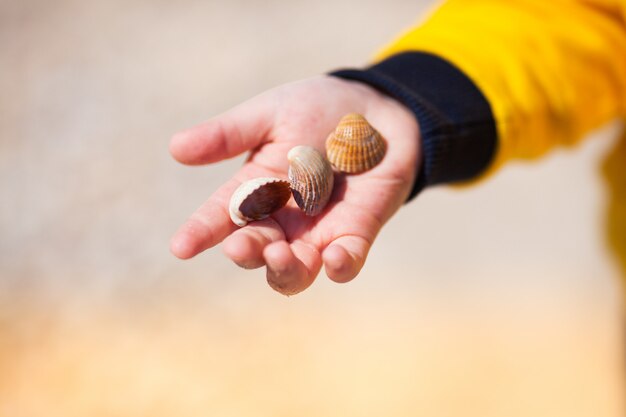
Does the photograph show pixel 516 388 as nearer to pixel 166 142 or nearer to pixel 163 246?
pixel 163 246

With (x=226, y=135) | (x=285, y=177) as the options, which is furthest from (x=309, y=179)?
(x=226, y=135)

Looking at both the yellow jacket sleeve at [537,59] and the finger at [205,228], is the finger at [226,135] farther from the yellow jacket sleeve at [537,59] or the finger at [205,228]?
the yellow jacket sleeve at [537,59]

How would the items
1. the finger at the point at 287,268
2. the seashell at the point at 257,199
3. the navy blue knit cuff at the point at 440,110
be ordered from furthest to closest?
1. the navy blue knit cuff at the point at 440,110
2. the seashell at the point at 257,199
3. the finger at the point at 287,268

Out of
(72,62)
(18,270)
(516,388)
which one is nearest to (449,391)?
(516,388)

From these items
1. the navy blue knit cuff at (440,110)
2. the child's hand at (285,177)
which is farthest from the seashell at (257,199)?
the navy blue knit cuff at (440,110)

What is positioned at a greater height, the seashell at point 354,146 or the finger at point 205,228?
the finger at point 205,228

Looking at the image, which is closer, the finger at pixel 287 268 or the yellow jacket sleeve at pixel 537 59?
the finger at pixel 287 268
